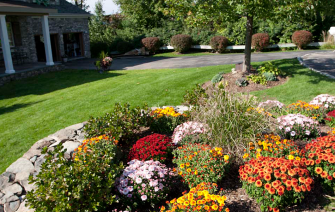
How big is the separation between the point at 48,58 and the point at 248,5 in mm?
11660

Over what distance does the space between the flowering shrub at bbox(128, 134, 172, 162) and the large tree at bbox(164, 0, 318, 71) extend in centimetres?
490

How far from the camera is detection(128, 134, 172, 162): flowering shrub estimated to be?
4305mm

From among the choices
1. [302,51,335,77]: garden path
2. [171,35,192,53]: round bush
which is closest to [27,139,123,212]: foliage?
[302,51,335,77]: garden path

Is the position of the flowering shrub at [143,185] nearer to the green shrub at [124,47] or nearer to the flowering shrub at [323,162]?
the flowering shrub at [323,162]

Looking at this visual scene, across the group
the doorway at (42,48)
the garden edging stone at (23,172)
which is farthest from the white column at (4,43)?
the garden edging stone at (23,172)

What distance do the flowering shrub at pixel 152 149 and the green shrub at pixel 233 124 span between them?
0.71 m

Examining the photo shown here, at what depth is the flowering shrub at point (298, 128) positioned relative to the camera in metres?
4.81

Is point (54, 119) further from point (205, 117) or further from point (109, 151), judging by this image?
point (205, 117)

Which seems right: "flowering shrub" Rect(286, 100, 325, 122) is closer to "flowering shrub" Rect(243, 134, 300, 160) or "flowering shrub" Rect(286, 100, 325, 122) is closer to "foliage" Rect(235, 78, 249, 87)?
"flowering shrub" Rect(243, 134, 300, 160)

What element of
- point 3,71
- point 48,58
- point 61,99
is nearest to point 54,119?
point 61,99

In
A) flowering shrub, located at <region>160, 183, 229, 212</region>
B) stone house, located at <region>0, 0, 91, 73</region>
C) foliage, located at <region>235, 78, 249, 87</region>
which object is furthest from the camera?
stone house, located at <region>0, 0, 91, 73</region>

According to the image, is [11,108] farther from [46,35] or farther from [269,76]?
[269,76]

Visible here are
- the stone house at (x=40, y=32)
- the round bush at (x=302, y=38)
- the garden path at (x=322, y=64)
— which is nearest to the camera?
the garden path at (x=322, y=64)

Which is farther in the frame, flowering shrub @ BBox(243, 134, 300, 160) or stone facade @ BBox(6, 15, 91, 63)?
stone facade @ BBox(6, 15, 91, 63)
